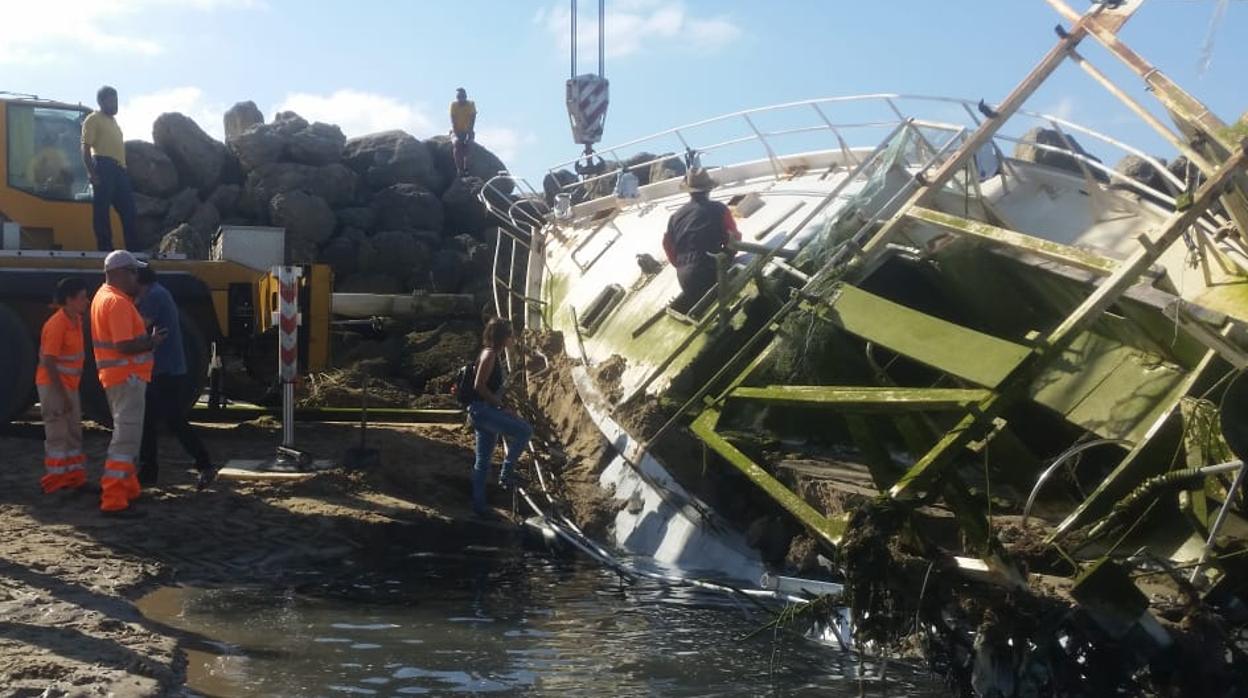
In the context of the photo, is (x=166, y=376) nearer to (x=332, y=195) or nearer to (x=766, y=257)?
(x=766, y=257)

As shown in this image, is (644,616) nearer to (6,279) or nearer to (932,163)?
(932,163)

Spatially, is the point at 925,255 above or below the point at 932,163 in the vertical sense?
below

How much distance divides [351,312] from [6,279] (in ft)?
17.2

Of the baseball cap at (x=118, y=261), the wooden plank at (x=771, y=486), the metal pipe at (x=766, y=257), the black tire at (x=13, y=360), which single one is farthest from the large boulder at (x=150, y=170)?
the wooden plank at (x=771, y=486)

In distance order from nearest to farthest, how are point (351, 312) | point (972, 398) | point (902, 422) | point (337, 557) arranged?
point (972, 398) → point (902, 422) → point (337, 557) → point (351, 312)

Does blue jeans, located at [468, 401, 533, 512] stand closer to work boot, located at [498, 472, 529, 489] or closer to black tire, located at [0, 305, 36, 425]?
work boot, located at [498, 472, 529, 489]

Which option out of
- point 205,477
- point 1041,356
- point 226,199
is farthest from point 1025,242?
point 226,199

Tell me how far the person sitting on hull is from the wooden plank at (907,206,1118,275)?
6.10ft

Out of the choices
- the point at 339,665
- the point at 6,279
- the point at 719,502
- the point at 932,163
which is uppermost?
the point at 932,163

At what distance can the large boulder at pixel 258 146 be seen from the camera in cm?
2377

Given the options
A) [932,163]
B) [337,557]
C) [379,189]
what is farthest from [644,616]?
[379,189]

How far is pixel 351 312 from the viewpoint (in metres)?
15.9

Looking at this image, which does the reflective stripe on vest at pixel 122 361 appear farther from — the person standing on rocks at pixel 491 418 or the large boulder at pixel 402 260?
the large boulder at pixel 402 260

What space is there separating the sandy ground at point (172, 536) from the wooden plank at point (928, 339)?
3301mm
